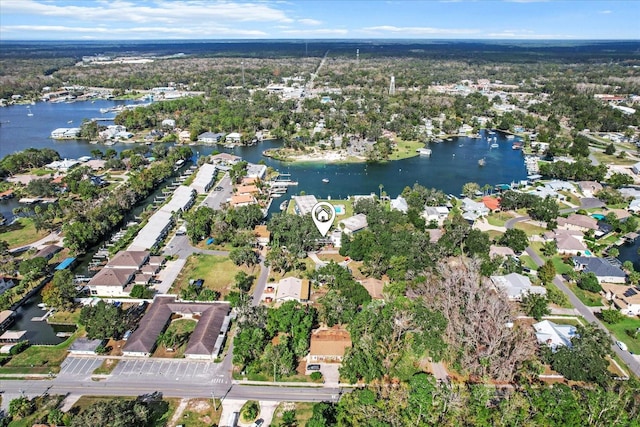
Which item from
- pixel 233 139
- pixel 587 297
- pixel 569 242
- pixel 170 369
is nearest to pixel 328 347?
pixel 170 369

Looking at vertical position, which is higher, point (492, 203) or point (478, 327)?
point (478, 327)

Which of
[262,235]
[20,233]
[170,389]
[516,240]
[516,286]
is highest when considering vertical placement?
[516,240]

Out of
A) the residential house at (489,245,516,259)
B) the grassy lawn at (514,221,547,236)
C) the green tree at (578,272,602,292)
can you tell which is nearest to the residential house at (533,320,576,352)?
the green tree at (578,272,602,292)

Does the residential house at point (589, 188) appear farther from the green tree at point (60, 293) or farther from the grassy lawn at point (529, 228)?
the green tree at point (60, 293)

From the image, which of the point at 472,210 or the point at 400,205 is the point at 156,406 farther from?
the point at 472,210

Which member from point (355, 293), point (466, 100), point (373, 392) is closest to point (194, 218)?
point (355, 293)

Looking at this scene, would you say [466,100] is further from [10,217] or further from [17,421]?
[17,421]

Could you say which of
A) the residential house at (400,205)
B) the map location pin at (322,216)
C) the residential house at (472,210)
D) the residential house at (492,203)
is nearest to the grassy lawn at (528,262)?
the residential house at (472,210)
